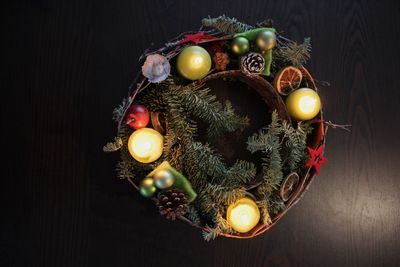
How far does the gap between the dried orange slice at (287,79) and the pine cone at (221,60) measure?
124mm

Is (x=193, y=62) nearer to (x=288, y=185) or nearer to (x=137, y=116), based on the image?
(x=137, y=116)

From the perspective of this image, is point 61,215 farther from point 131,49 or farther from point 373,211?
point 373,211

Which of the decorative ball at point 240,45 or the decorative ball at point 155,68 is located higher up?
the decorative ball at point 240,45

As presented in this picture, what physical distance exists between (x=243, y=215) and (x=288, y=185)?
13 centimetres

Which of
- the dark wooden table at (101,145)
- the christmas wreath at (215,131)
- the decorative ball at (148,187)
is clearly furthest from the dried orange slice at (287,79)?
the decorative ball at (148,187)

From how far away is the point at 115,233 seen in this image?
984 millimetres

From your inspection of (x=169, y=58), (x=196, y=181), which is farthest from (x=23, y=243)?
(x=169, y=58)

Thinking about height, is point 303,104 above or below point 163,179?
above

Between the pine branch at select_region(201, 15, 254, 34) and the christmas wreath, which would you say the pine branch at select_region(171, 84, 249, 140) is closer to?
the christmas wreath

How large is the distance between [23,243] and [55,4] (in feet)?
1.81

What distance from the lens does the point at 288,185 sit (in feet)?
2.97

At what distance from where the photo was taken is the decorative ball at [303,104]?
0.90 m

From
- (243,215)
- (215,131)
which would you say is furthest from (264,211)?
(215,131)

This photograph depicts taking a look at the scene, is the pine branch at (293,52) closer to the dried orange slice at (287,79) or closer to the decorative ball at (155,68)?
the dried orange slice at (287,79)
